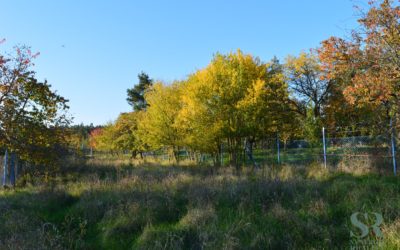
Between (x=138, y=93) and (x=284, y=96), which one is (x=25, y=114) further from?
(x=138, y=93)

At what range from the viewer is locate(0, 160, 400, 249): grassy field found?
5.04m

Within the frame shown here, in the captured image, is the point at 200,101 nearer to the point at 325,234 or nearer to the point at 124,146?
the point at 325,234

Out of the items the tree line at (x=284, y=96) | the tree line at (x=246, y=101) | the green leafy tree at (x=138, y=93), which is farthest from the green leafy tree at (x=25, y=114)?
the green leafy tree at (x=138, y=93)

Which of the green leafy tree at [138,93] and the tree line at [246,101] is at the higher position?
the green leafy tree at [138,93]

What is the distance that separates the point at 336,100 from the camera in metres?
20.2

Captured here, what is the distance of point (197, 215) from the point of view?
600 cm

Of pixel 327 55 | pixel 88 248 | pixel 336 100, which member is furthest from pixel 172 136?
pixel 88 248

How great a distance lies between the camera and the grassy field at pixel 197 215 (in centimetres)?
504

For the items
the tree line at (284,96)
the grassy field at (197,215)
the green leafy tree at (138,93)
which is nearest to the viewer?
the grassy field at (197,215)

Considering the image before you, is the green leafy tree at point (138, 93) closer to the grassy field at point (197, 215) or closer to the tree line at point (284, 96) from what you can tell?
the tree line at point (284, 96)

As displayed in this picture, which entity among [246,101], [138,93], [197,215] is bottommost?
[197,215]

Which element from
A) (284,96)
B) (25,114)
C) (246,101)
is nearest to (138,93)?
(284,96)

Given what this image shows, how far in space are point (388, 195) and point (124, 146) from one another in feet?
81.2

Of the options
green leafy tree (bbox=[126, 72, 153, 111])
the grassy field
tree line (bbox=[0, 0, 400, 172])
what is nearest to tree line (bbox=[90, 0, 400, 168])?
tree line (bbox=[0, 0, 400, 172])
